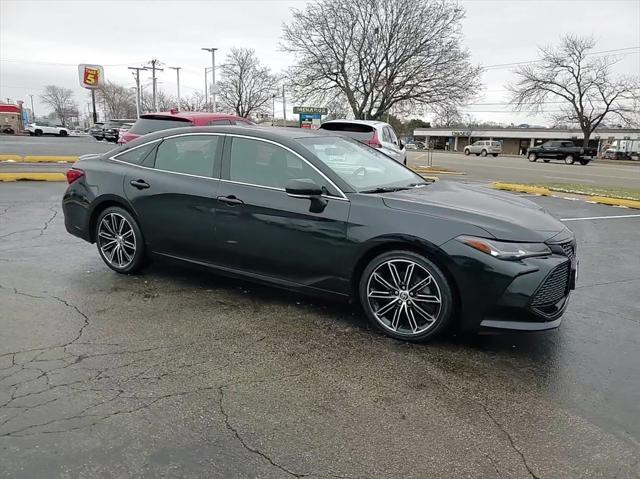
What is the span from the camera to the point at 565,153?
39594 mm

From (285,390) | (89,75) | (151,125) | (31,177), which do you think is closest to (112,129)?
(89,75)

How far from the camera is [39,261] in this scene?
5539 millimetres

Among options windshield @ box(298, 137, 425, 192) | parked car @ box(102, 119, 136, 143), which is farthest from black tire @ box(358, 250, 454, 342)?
parked car @ box(102, 119, 136, 143)

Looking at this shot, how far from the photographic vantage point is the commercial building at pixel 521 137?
62.5m

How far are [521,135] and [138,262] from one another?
78324 mm

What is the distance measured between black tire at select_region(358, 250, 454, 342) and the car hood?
0.39m

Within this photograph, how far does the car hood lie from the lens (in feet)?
11.6

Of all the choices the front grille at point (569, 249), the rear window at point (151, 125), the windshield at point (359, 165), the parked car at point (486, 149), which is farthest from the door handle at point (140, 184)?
the parked car at point (486, 149)

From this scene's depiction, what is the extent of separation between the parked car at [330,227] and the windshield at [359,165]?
0.02 metres

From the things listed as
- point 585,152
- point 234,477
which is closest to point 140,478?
point 234,477

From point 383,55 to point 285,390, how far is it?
28.9m

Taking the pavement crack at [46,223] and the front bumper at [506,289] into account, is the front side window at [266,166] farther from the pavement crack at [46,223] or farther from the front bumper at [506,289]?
the pavement crack at [46,223]

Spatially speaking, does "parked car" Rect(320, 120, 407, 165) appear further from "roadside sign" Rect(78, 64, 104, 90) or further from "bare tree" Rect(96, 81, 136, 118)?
"bare tree" Rect(96, 81, 136, 118)

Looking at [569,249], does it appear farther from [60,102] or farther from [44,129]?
[60,102]
